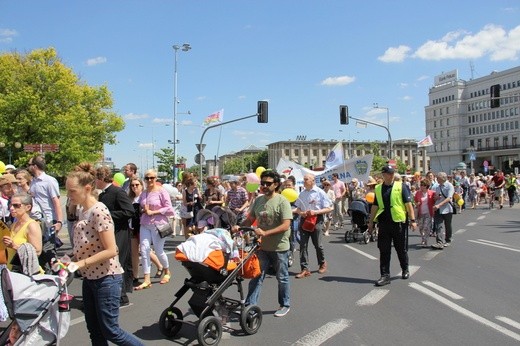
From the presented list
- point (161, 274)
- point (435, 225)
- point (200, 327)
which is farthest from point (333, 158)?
point (200, 327)

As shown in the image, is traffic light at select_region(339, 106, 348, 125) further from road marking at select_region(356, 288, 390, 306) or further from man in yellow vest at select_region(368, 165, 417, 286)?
road marking at select_region(356, 288, 390, 306)

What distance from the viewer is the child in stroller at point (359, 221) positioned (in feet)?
41.9

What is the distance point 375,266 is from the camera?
973cm

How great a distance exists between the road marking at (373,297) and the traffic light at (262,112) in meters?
21.8

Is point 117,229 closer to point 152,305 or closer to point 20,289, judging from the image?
point 152,305

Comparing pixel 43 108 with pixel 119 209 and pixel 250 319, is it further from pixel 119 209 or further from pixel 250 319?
pixel 250 319

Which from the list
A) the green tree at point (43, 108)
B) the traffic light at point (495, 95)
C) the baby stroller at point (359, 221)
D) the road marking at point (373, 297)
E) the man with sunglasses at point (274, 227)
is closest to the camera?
the man with sunglasses at point (274, 227)

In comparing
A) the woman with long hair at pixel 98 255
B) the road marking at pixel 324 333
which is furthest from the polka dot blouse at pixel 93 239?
the road marking at pixel 324 333

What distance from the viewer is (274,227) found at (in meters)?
6.11

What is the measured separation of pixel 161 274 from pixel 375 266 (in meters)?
4.22

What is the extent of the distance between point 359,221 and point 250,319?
8.13m

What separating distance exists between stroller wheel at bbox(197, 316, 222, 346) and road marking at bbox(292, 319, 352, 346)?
83cm

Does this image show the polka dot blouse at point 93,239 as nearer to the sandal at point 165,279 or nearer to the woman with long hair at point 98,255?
the woman with long hair at point 98,255

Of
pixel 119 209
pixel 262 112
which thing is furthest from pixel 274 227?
pixel 262 112
